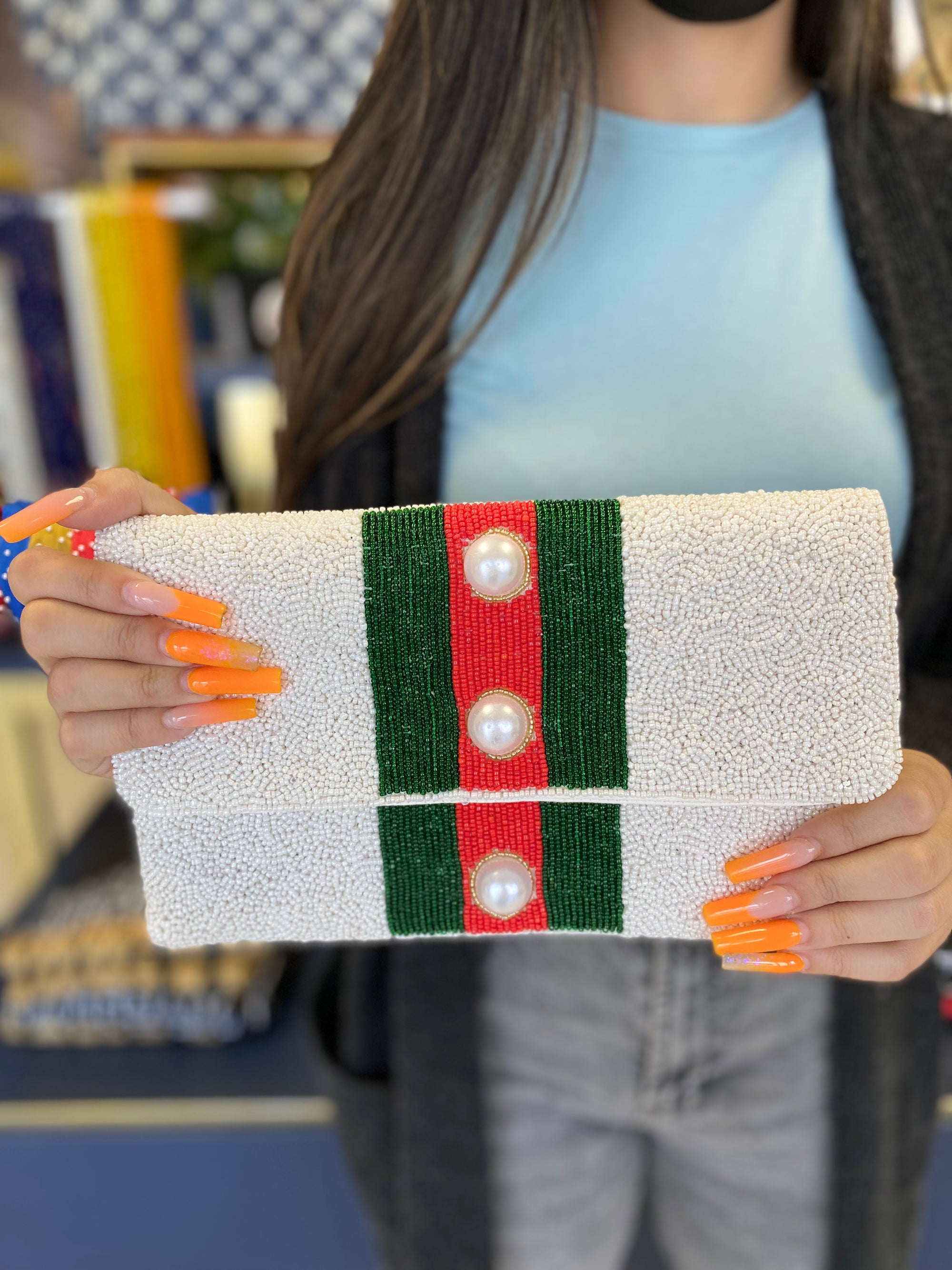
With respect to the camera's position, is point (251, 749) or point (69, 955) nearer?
point (251, 749)

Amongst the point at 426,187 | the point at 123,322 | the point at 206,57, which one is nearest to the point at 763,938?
the point at 426,187

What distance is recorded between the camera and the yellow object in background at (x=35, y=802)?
1.15m

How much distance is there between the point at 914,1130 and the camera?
2.06 feet

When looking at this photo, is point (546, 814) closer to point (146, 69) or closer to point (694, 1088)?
point (694, 1088)

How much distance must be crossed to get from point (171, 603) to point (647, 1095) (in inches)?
16.7

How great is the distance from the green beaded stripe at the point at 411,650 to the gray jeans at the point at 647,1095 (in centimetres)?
22

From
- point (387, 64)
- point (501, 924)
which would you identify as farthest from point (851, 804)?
point (387, 64)

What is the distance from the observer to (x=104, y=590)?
382 mm

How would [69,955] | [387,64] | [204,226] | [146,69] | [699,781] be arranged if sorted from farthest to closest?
[204,226]
[146,69]
[69,955]
[387,64]
[699,781]

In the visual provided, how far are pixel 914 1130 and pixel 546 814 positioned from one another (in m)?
0.42

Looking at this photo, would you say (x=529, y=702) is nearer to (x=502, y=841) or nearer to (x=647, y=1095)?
(x=502, y=841)

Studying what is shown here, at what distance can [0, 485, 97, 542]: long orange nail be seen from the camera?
0.38 metres

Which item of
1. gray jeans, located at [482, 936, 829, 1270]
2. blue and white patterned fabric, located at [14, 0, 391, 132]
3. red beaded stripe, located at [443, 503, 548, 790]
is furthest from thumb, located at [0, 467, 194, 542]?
blue and white patterned fabric, located at [14, 0, 391, 132]

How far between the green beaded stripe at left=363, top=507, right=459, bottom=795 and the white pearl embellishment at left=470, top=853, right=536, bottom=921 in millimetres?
54
